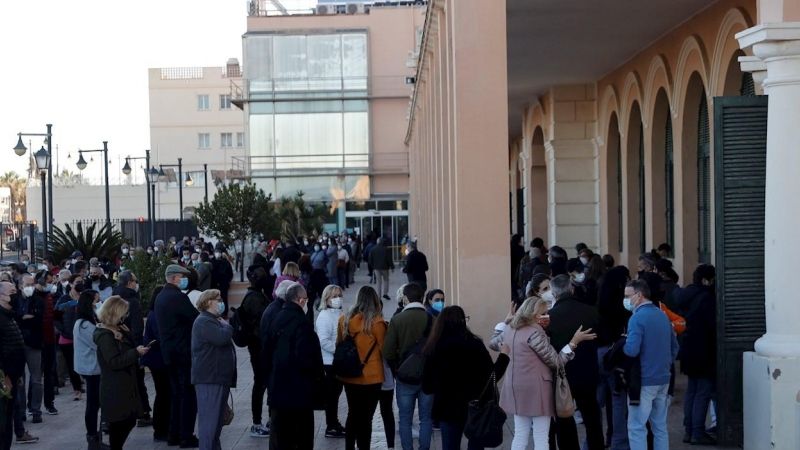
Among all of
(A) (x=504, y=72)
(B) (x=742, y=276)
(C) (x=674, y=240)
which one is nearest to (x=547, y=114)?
(C) (x=674, y=240)

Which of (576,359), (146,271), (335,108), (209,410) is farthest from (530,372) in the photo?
(335,108)

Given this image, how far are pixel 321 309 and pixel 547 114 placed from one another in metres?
17.1

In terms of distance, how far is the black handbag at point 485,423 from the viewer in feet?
27.5

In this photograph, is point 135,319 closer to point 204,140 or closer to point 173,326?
point 173,326

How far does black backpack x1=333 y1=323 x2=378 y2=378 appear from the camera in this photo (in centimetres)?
932

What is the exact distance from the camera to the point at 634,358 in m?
8.70

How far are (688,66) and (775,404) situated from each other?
9.56 meters

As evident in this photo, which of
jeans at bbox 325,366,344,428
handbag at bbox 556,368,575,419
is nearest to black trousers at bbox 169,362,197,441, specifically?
jeans at bbox 325,366,344,428

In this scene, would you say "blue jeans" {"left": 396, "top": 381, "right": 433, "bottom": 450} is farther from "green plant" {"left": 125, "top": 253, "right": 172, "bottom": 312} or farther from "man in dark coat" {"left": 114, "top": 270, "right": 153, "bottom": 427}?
"green plant" {"left": 125, "top": 253, "right": 172, "bottom": 312}

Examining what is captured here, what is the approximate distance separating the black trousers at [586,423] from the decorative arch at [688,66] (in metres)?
8.62

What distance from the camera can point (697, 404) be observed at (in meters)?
10.1

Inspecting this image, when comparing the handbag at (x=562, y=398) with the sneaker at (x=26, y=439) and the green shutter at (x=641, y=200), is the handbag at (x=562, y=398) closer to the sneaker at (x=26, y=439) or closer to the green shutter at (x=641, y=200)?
the sneaker at (x=26, y=439)

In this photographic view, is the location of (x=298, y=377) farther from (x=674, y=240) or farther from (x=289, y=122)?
(x=289, y=122)

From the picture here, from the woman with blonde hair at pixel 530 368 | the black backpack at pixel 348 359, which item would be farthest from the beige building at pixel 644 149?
the black backpack at pixel 348 359
